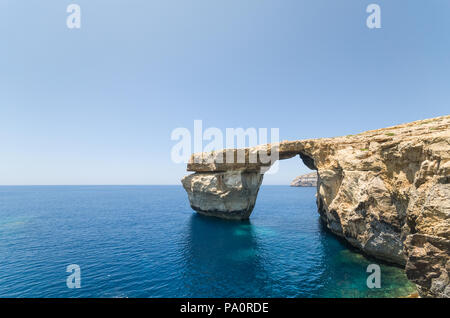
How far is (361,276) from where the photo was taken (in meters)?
17.1

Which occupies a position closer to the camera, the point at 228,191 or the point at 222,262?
the point at 222,262

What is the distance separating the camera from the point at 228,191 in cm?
3878

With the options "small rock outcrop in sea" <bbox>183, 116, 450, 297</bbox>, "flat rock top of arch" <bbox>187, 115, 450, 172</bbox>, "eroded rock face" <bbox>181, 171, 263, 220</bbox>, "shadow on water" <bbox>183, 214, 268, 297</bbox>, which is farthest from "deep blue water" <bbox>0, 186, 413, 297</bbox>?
"flat rock top of arch" <bbox>187, 115, 450, 172</bbox>

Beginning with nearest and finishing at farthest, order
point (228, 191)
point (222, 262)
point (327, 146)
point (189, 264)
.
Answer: point (189, 264) < point (222, 262) < point (327, 146) < point (228, 191)

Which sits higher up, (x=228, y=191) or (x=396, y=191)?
(x=396, y=191)

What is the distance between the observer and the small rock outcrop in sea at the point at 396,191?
12.4 m

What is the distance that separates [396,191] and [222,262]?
19283mm

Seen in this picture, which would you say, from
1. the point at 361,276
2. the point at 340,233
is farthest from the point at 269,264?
the point at 340,233

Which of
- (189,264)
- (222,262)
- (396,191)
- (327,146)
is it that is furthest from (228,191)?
(396,191)

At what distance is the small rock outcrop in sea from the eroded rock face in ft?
14.3

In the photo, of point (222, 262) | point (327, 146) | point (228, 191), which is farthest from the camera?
point (228, 191)

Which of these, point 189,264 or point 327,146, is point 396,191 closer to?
point 327,146

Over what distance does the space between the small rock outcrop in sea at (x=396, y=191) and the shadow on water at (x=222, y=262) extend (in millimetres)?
11652
